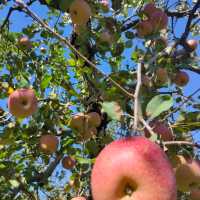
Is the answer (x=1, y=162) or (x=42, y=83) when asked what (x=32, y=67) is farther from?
(x=1, y=162)

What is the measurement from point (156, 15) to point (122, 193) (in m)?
1.97

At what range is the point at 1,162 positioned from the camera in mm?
2678

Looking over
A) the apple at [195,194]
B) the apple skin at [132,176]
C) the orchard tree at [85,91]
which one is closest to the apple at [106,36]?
the orchard tree at [85,91]

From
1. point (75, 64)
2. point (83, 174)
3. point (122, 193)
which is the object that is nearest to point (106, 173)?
point (122, 193)

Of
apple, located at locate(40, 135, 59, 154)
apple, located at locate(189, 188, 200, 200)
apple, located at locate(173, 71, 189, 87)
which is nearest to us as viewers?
apple, located at locate(189, 188, 200, 200)

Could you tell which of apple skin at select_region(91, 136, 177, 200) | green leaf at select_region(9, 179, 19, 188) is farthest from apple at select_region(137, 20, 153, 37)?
apple skin at select_region(91, 136, 177, 200)

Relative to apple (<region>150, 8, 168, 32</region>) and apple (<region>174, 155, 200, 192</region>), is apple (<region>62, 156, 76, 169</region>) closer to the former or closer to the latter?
apple (<region>150, 8, 168, 32</region>)

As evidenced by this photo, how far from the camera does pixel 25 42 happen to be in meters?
2.98

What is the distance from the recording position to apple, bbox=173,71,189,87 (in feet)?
9.66

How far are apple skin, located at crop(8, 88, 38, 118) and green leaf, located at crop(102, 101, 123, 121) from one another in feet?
4.40

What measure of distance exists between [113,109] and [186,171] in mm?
373

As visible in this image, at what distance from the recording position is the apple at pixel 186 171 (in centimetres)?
150

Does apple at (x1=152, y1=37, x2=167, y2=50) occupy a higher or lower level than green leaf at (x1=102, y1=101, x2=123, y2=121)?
higher

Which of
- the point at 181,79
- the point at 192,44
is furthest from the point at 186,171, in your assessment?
the point at 192,44
